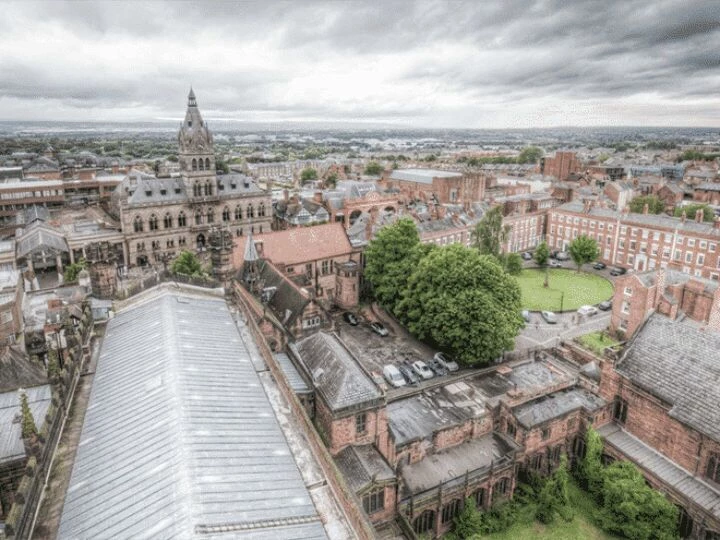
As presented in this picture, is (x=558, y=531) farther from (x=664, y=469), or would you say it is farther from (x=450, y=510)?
(x=664, y=469)

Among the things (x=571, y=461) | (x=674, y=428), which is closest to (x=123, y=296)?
(x=571, y=461)

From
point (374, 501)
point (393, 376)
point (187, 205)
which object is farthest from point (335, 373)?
point (187, 205)

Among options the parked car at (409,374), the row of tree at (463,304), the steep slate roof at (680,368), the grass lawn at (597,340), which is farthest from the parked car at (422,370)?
the grass lawn at (597,340)

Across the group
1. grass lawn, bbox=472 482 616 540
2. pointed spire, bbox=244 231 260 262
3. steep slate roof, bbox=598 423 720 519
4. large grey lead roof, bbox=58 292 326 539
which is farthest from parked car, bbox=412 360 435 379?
large grey lead roof, bbox=58 292 326 539

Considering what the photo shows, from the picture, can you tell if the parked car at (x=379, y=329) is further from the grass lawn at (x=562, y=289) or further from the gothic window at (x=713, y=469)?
the gothic window at (x=713, y=469)

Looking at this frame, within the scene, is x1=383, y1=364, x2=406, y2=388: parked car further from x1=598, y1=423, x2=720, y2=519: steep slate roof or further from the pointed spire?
the pointed spire
